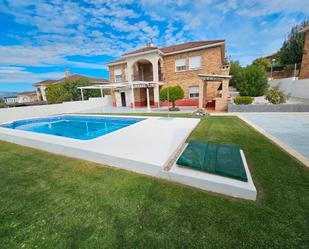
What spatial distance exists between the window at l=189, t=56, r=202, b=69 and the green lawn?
16970mm

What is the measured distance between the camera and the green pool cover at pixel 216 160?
3.33 metres

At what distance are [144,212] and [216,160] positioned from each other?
219 centimetres

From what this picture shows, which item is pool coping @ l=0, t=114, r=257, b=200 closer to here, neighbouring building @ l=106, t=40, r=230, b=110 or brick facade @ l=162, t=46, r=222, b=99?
neighbouring building @ l=106, t=40, r=230, b=110

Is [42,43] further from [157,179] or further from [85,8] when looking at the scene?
[157,179]

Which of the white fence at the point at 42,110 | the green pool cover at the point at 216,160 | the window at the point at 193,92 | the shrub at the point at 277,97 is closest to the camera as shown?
the green pool cover at the point at 216,160

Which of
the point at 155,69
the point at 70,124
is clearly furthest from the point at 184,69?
the point at 70,124

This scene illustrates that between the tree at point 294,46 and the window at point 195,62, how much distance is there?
22.3m

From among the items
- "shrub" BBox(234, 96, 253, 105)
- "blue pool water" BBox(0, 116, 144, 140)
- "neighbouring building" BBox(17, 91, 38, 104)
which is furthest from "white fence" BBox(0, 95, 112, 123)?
"neighbouring building" BBox(17, 91, 38, 104)

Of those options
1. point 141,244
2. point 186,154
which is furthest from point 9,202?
point 186,154

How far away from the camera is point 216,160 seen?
381 cm

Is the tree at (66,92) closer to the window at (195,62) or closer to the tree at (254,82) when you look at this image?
the window at (195,62)

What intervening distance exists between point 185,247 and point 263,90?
22.9m

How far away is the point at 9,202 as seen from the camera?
3.37 m

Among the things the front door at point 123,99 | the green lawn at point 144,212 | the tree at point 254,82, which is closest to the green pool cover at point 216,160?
the green lawn at point 144,212
